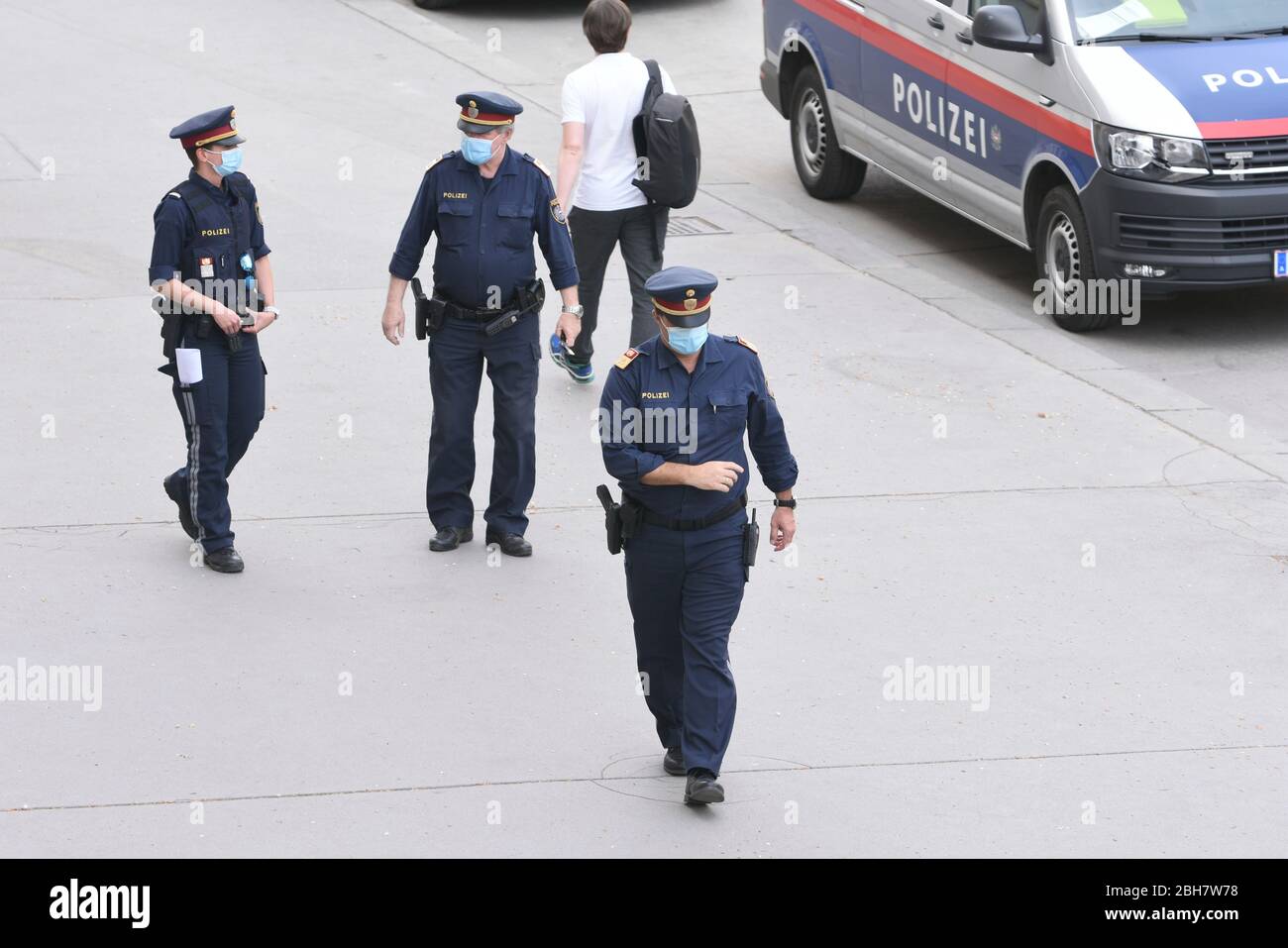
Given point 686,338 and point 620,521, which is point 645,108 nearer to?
point 686,338

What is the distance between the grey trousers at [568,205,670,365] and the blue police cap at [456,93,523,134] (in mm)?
1815

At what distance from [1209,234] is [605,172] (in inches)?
124

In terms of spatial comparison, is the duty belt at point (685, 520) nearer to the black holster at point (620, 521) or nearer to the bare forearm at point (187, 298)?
the black holster at point (620, 521)

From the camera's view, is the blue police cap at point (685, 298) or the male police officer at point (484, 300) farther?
the male police officer at point (484, 300)

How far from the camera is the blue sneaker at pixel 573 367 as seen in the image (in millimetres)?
9609

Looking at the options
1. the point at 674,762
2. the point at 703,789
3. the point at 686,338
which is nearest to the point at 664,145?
the point at 686,338

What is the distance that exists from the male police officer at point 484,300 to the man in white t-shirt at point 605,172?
52.3 inches

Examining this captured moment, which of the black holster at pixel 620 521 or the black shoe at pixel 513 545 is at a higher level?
the black holster at pixel 620 521

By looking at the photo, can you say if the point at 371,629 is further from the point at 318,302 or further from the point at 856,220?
the point at 856,220

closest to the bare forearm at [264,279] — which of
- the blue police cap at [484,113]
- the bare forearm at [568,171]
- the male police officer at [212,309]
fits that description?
the male police officer at [212,309]

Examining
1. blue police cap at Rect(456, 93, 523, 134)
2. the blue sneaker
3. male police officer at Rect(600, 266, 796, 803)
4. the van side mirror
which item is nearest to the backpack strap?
the blue sneaker

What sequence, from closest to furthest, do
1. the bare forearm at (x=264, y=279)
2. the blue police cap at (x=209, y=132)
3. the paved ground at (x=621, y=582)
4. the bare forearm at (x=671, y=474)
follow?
the bare forearm at (x=671, y=474) → the paved ground at (x=621, y=582) → the blue police cap at (x=209, y=132) → the bare forearm at (x=264, y=279)

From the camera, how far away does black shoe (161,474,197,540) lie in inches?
297

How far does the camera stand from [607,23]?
8.94 meters
